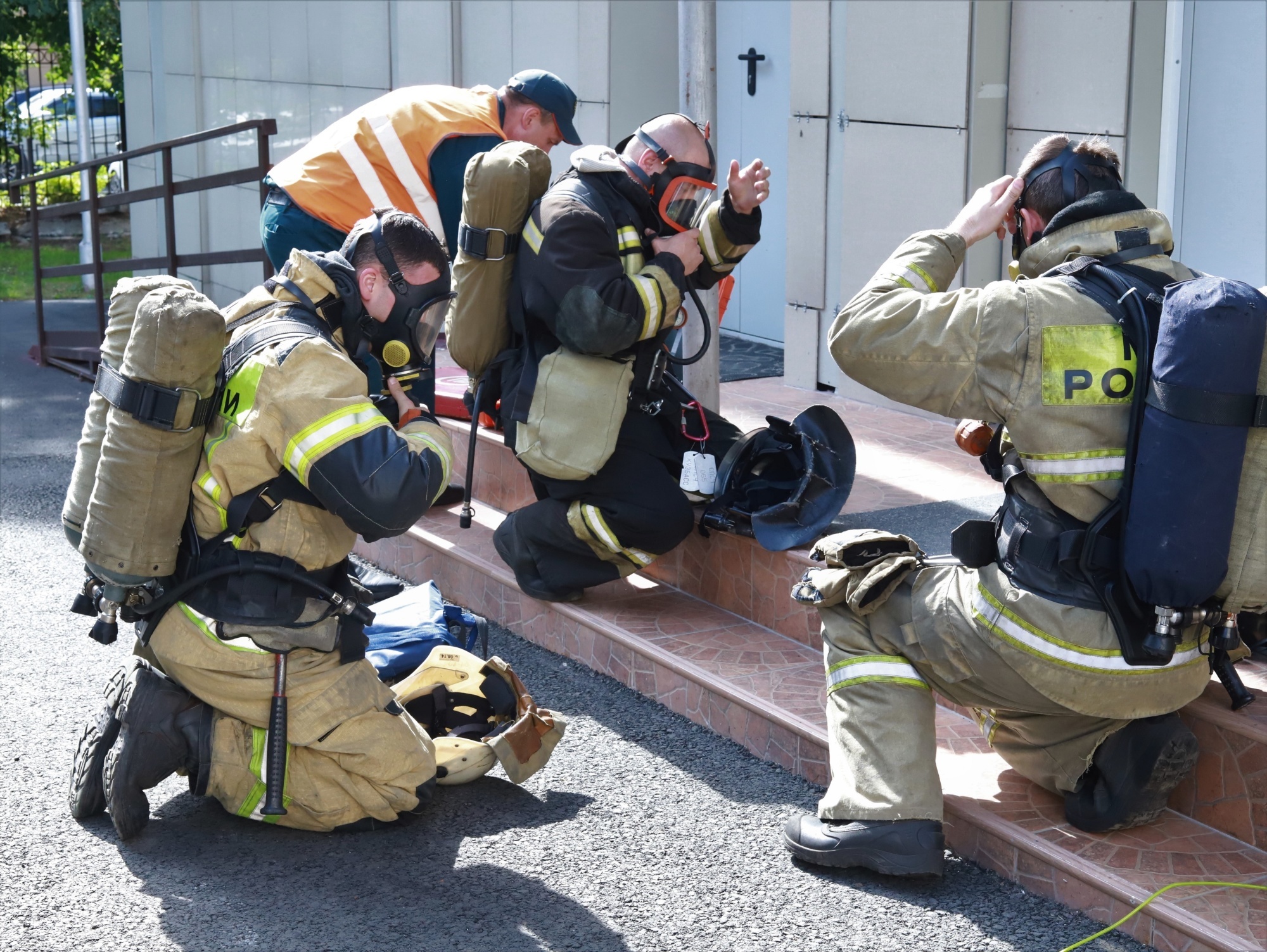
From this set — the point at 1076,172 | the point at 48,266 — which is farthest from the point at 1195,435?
the point at 48,266

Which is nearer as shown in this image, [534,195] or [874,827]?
[874,827]

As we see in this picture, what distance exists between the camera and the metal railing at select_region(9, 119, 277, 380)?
24.5ft

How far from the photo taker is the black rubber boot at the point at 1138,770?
314 cm

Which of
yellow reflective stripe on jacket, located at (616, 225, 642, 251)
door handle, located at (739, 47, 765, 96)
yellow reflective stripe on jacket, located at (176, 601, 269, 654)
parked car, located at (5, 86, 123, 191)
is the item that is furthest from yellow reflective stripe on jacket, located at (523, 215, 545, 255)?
parked car, located at (5, 86, 123, 191)

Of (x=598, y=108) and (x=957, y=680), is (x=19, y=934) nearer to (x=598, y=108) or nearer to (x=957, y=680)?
(x=957, y=680)

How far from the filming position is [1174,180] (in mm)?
5469

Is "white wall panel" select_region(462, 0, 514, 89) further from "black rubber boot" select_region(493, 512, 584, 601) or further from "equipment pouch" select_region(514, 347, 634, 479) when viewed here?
"equipment pouch" select_region(514, 347, 634, 479)

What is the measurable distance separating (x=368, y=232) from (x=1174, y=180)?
345cm

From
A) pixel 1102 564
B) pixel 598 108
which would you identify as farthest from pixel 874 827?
pixel 598 108

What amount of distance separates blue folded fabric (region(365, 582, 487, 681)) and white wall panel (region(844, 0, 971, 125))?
3171 millimetres

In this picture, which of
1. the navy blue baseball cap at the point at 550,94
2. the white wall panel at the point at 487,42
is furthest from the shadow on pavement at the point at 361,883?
the white wall panel at the point at 487,42

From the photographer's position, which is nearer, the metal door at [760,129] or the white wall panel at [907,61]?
the white wall panel at [907,61]

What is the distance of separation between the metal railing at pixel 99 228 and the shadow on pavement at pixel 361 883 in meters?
4.06

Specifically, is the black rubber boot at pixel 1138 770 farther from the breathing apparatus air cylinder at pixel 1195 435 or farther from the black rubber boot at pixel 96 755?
the black rubber boot at pixel 96 755
